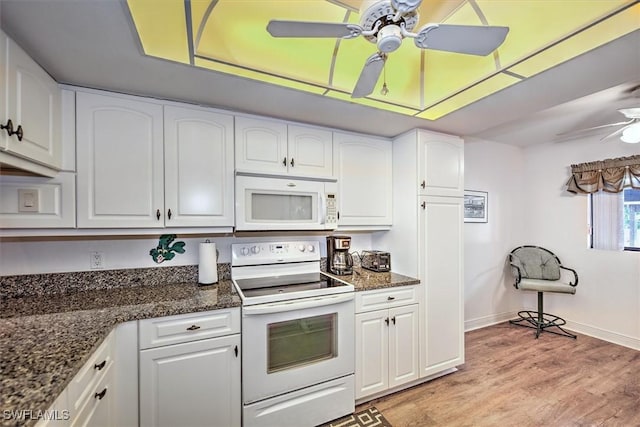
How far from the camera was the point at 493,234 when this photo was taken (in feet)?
11.7

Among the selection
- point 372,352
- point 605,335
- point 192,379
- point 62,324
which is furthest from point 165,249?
point 605,335

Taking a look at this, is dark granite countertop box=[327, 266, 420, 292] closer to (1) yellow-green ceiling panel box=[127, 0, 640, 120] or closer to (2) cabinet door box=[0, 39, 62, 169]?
(1) yellow-green ceiling panel box=[127, 0, 640, 120]

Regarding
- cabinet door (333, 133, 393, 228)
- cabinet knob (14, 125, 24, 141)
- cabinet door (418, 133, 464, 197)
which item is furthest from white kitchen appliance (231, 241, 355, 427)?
cabinet knob (14, 125, 24, 141)

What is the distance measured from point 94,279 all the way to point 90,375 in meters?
0.98

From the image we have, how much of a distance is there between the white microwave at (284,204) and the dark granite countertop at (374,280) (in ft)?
1.55

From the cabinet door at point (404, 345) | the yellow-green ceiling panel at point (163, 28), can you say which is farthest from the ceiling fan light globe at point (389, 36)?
the cabinet door at point (404, 345)

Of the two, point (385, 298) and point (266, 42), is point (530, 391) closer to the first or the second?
point (385, 298)

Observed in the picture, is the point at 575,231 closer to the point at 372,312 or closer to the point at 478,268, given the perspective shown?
the point at 478,268

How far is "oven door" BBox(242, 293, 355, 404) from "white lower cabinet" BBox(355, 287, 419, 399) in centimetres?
12

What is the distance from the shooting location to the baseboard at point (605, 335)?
2875 mm

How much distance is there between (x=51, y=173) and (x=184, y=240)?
865 millimetres

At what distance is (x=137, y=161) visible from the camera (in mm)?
1730

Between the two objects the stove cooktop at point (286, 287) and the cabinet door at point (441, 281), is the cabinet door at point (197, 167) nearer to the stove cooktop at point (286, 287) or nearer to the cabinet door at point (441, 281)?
the stove cooktop at point (286, 287)

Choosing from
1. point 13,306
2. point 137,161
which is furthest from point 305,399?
point 137,161
